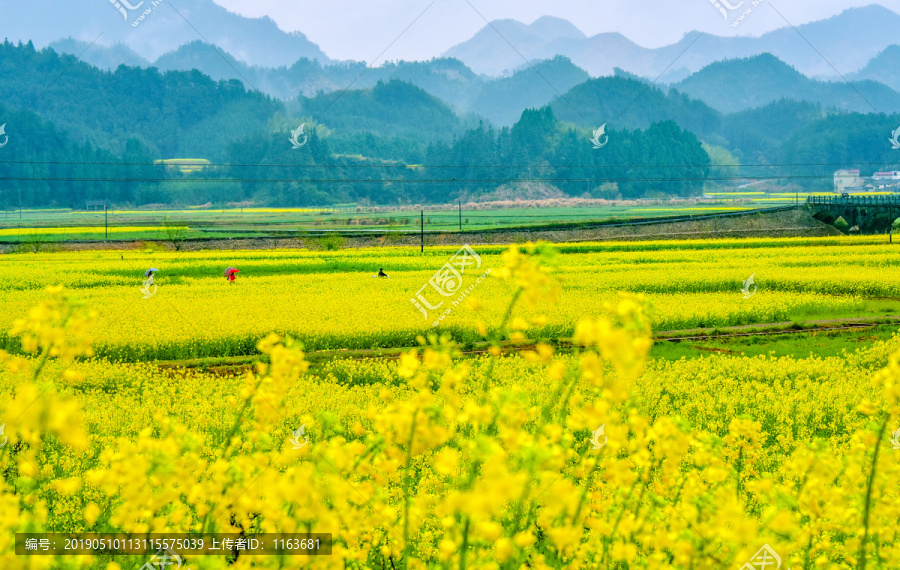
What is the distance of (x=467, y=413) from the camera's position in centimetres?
239

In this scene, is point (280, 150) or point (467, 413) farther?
point (280, 150)

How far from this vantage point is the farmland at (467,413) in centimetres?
236

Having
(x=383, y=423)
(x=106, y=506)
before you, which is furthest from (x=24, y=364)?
(x=106, y=506)

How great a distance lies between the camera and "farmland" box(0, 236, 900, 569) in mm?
2361

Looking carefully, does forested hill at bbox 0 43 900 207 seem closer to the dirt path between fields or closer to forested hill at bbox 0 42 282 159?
forested hill at bbox 0 42 282 159

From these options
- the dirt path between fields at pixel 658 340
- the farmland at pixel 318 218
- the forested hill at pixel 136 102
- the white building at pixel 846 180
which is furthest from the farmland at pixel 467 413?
the forested hill at pixel 136 102

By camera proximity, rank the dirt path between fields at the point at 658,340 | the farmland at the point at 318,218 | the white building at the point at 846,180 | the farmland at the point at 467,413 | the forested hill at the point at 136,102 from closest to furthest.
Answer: the farmland at the point at 467,413 → the dirt path between fields at the point at 658,340 → the farmland at the point at 318,218 → the white building at the point at 846,180 → the forested hill at the point at 136,102

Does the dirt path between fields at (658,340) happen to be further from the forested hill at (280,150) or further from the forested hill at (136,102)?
the forested hill at (136,102)

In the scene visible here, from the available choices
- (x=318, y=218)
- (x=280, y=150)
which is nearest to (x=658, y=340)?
(x=318, y=218)

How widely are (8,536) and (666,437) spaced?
2654 mm

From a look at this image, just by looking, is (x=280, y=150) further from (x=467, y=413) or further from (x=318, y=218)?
(x=467, y=413)

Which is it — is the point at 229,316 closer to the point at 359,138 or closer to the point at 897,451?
the point at 897,451

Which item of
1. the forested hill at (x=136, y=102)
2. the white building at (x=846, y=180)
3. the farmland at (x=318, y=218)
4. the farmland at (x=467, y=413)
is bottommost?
the farmland at (x=467, y=413)

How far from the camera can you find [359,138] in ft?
563
